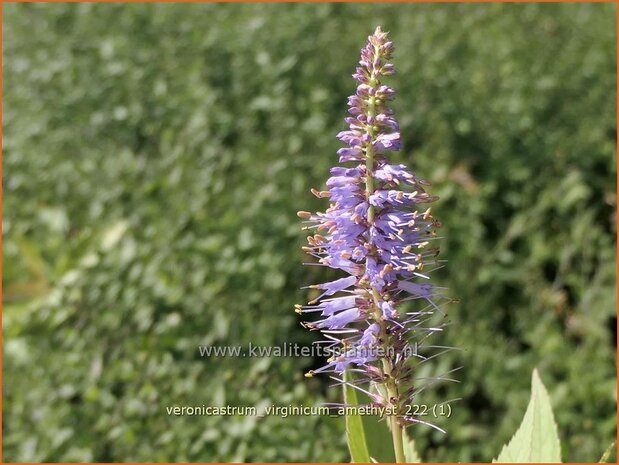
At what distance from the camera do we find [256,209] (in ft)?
13.0

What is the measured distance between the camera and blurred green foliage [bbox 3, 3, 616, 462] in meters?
3.35

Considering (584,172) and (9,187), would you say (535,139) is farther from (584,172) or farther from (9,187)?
(9,187)

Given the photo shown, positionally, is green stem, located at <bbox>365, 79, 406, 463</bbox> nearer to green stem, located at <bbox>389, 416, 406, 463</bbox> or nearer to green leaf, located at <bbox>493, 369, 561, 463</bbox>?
green stem, located at <bbox>389, 416, 406, 463</bbox>

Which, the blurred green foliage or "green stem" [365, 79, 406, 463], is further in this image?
the blurred green foliage

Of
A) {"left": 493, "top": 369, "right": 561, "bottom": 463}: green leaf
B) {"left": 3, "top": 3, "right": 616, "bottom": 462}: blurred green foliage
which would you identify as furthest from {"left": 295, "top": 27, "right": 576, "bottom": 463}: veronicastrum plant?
{"left": 3, "top": 3, "right": 616, "bottom": 462}: blurred green foliage

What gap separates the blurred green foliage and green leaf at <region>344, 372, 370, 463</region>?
1.08 metres

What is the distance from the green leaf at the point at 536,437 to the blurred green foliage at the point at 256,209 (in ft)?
3.45

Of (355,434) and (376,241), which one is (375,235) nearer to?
(376,241)

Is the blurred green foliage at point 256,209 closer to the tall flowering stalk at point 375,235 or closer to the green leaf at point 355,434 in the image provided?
the green leaf at point 355,434

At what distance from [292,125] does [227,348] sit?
5.03ft

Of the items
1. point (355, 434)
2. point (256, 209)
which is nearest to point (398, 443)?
point (355, 434)

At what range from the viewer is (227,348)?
11.4 feet

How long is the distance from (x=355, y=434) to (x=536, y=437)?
0.43 m

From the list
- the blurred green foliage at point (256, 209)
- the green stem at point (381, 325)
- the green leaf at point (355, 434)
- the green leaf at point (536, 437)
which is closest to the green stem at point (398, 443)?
the green stem at point (381, 325)
